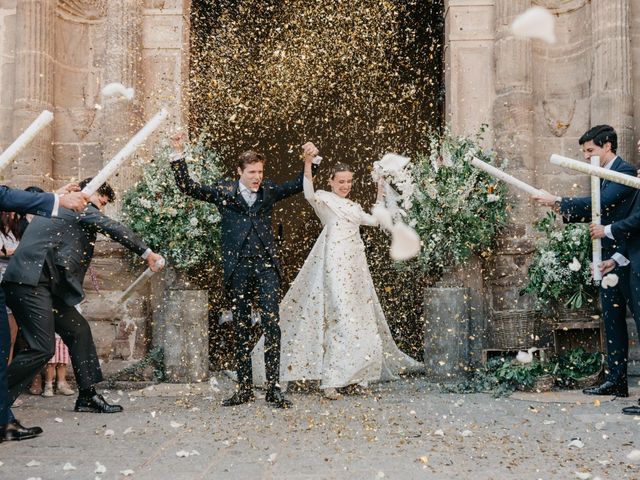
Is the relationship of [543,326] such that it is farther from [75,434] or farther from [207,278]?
[75,434]

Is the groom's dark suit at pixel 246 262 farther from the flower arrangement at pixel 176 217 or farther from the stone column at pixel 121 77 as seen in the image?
the stone column at pixel 121 77

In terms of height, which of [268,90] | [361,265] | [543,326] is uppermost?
[268,90]

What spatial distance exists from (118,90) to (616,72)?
4.80 m

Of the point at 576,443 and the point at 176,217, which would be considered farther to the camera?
the point at 176,217

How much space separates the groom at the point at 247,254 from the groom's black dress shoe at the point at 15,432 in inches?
60.0

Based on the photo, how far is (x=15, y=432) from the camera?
452cm

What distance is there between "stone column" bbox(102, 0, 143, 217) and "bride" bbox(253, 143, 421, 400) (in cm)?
216

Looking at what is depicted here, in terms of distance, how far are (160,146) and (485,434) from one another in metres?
4.27

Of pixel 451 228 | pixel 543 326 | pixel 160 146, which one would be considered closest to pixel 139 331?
pixel 160 146

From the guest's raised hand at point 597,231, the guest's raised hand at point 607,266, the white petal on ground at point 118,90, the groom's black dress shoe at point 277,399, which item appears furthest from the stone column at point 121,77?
the guest's raised hand at point 607,266

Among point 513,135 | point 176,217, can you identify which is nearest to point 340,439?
point 176,217

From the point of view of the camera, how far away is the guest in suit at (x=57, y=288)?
16.4 feet

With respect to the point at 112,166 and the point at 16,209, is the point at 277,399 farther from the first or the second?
the point at 16,209

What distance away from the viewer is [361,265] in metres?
6.41
